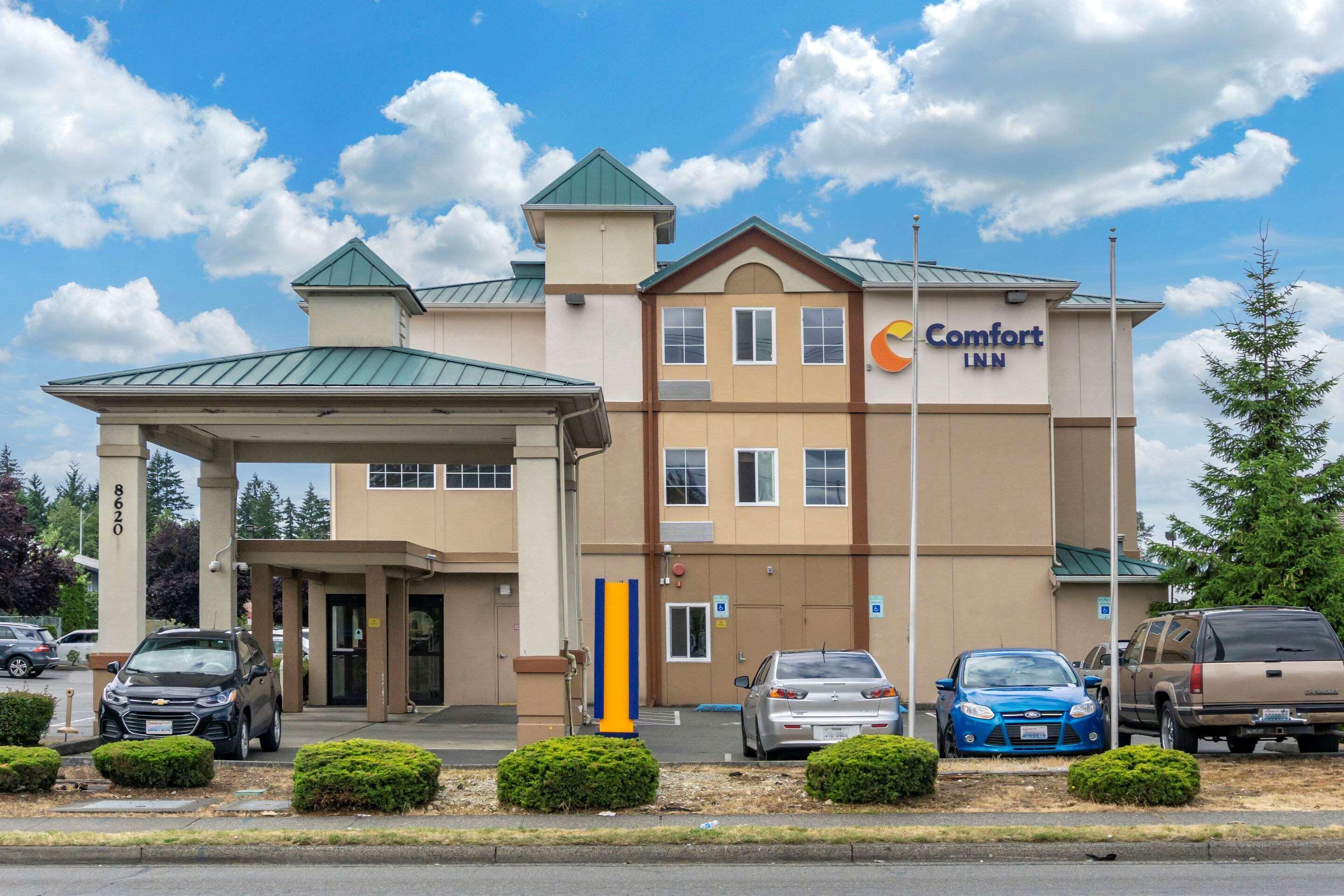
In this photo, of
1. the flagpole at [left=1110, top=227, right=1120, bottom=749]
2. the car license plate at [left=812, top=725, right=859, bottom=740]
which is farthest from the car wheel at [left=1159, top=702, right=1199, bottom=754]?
the car license plate at [left=812, top=725, right=859, bottom=740]

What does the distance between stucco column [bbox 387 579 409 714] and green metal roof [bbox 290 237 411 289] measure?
26.9ft

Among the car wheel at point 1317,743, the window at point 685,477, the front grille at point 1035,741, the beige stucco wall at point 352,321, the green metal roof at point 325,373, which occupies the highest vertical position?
the beige stucco wall at point 352,321

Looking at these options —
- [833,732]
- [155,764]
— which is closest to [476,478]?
[833,732]

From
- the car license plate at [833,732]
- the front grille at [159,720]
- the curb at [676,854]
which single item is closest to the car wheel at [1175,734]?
the car license plate at [833,732]

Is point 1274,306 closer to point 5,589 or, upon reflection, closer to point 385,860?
point 385,860

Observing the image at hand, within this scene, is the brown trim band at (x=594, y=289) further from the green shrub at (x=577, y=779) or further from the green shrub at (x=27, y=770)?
the green shrub at (x=577, y=779)

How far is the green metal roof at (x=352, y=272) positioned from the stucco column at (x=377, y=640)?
6.76 metres

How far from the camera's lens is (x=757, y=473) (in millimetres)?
30000

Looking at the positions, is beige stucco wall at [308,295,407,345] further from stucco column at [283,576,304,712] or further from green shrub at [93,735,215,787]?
green shrub at [93,735,215,787]

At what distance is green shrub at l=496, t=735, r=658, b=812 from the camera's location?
1256 cm

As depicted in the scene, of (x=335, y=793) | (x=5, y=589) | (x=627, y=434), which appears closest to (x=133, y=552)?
(x=335, y=793)

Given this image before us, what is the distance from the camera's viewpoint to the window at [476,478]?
30781 mm

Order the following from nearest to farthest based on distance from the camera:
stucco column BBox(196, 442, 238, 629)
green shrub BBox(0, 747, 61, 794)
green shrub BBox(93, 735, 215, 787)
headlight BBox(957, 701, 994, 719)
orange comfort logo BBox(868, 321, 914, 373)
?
green shrub BBox(0, 747, 61, 794)
green shrub BBox(93, 735, 215, 787)
headlight BBox(957, 701, 994, 719)
stucco column BBox(196, 442, 238, 629)
orange comfort logo BBox(868, 321, 914, 373)

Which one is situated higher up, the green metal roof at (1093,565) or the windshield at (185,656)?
the green metal roof at (1093,565)
